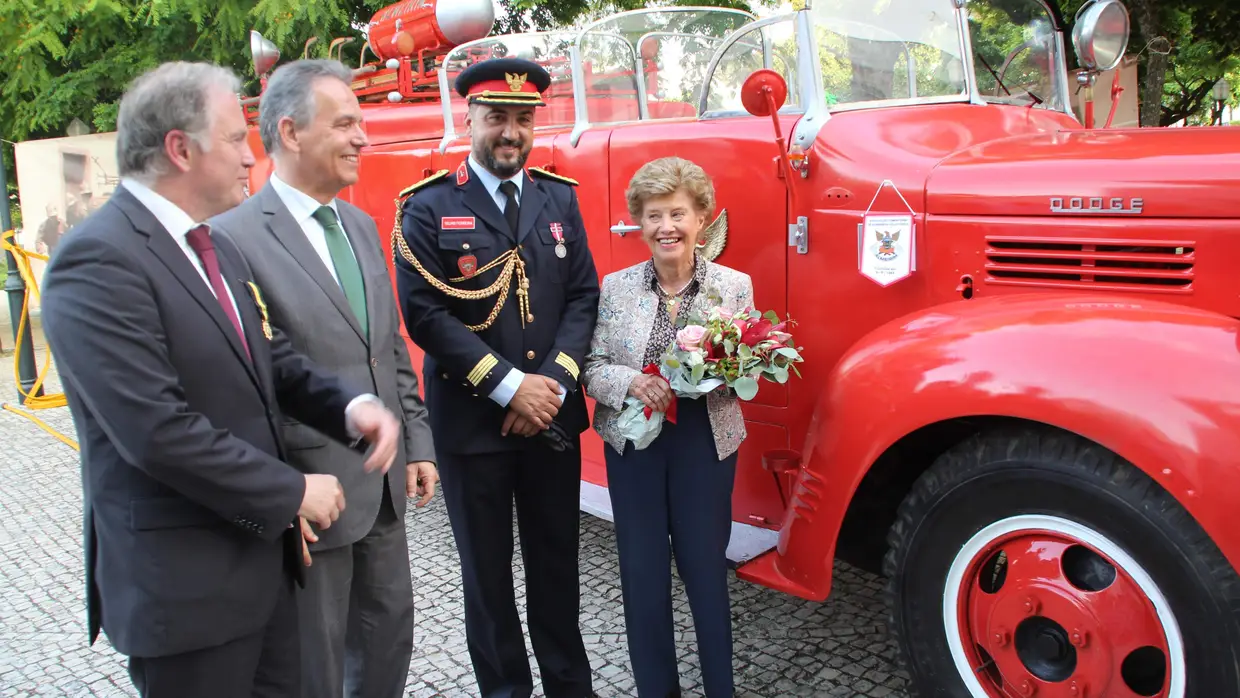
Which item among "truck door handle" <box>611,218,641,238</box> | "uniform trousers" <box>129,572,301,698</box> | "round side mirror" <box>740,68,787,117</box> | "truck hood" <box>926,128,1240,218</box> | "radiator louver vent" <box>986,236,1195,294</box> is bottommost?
"uniform trousers" <box>129,572,301,698</box>

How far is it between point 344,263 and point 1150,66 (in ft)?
22.8

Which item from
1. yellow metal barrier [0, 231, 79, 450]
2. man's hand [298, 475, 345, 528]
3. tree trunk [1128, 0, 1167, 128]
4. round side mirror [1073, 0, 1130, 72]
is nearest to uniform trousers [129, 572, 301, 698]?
man's hand [298, 475, 345, 528]

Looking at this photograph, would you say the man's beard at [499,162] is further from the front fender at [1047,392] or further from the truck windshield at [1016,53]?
the truck windshield at [1016,53]

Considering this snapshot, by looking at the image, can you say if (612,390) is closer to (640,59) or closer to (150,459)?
(150,459)

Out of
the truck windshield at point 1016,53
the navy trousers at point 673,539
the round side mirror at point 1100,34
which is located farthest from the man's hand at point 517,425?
the round side mirror at point 1100,34

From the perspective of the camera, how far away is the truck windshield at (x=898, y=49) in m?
3.20

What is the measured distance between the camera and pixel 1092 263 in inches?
96.3

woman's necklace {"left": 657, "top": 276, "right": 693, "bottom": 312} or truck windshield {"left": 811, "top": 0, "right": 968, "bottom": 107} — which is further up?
truck windshield {"left": 811, "top": 0, "right": 968, "bottom": 107}

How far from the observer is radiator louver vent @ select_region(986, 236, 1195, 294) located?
2320 mm

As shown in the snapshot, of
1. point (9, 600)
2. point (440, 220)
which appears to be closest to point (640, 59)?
point (440, 220)

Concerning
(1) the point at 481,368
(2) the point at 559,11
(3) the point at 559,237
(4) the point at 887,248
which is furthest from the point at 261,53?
(4) the point at 887,248

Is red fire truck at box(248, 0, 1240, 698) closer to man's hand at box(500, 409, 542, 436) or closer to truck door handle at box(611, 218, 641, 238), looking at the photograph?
truck door handle at box(611, 218, 641, 238)

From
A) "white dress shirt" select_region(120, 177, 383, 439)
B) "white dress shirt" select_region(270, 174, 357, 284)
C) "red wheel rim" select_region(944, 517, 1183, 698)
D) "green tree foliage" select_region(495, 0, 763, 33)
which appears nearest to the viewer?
"white dress shirt" select_region(120, 177, 383, 439)

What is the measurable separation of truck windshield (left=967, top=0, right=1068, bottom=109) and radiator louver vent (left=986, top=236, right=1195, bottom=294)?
3.15 feet
